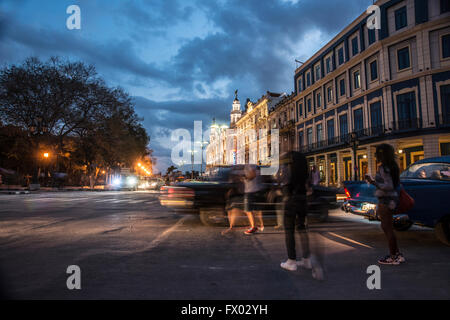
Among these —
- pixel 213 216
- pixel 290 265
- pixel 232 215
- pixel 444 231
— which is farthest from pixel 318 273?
pixel 213 216

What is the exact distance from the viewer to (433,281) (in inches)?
136

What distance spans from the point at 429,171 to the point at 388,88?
2161 cm

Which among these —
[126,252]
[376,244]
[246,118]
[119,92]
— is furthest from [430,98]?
[246,118]

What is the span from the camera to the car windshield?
577cm

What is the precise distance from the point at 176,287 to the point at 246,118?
61646 mm

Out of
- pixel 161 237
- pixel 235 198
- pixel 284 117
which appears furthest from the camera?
pixel 284 117

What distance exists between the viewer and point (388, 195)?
409 centimetres

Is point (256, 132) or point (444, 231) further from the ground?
point (256, 132)

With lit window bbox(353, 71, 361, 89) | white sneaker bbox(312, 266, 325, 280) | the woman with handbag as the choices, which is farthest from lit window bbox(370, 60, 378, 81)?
white sneaker bbox(312, 266, 325, 280)

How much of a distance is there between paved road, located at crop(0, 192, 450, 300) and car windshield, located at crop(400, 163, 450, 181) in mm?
1295

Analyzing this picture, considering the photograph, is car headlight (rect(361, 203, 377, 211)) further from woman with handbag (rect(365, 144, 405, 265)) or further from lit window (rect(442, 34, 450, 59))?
lit window (rect(442, 34, 450, 59))

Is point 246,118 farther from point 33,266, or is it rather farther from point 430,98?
point 33,266

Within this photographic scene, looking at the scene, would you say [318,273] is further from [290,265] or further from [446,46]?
[446,46]
